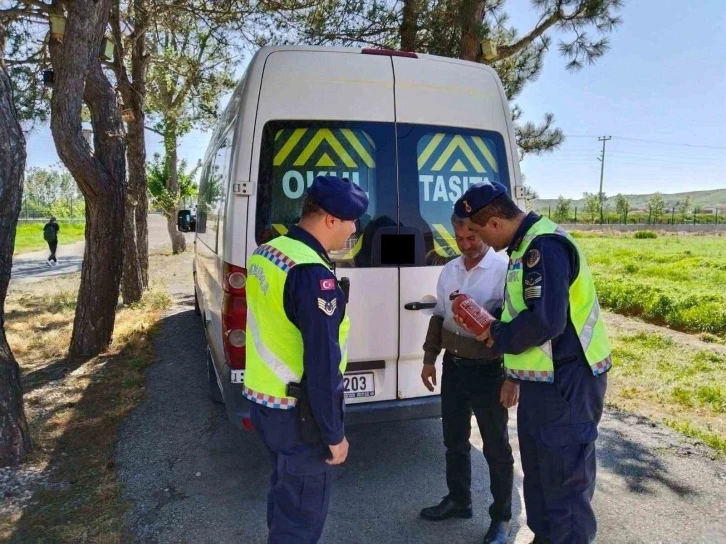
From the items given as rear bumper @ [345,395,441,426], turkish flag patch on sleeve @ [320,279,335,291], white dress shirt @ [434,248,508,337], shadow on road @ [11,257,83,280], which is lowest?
shadow on road @ [11,257,83,280]

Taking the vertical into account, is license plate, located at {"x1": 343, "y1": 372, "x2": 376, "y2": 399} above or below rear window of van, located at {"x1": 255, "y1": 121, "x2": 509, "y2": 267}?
below

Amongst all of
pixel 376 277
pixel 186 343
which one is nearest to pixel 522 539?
pixel 376 277

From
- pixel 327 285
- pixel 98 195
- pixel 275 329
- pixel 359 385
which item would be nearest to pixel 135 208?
pixel 98 195

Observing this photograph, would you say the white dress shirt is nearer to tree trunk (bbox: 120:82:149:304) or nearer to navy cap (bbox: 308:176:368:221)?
navy cap (bbox: 308:176:368:221)

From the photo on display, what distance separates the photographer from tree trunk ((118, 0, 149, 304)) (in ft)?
29.8

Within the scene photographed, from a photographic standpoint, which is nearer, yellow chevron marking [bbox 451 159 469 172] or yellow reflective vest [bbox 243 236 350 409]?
yellow reflective vest [bbox 243 236 350 409]

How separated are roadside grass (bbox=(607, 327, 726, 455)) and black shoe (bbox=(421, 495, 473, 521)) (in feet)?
7.14

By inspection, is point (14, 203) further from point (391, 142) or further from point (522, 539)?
point (522, 539)

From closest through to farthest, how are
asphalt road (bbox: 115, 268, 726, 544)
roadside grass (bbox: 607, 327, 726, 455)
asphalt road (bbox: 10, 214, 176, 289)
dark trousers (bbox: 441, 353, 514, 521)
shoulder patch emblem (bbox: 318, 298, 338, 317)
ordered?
shoulder patch emblem (bbox: 318, 298, 338, 317) < dark trousers (bbox: 441, 353, 514, 521) < asphalt road (bbox: 115, 268, 726, 544) < roadside grass (bbox: 607, 327, 726, 455) < asphalt road (bbox: 10, 214, 176, 289)

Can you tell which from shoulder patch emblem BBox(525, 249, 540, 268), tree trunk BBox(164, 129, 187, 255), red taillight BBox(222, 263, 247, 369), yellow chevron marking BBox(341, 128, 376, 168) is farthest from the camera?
tree trunk BBox(164, 129, 187, 255)

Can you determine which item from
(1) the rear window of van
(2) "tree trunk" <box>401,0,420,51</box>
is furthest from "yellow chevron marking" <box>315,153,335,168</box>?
(2) "tree trunk" <box>401,0,420,51</box>

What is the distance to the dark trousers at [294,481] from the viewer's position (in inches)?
82.0

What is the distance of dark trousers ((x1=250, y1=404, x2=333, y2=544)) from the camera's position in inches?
82.0

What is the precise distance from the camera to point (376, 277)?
331 centimetres
